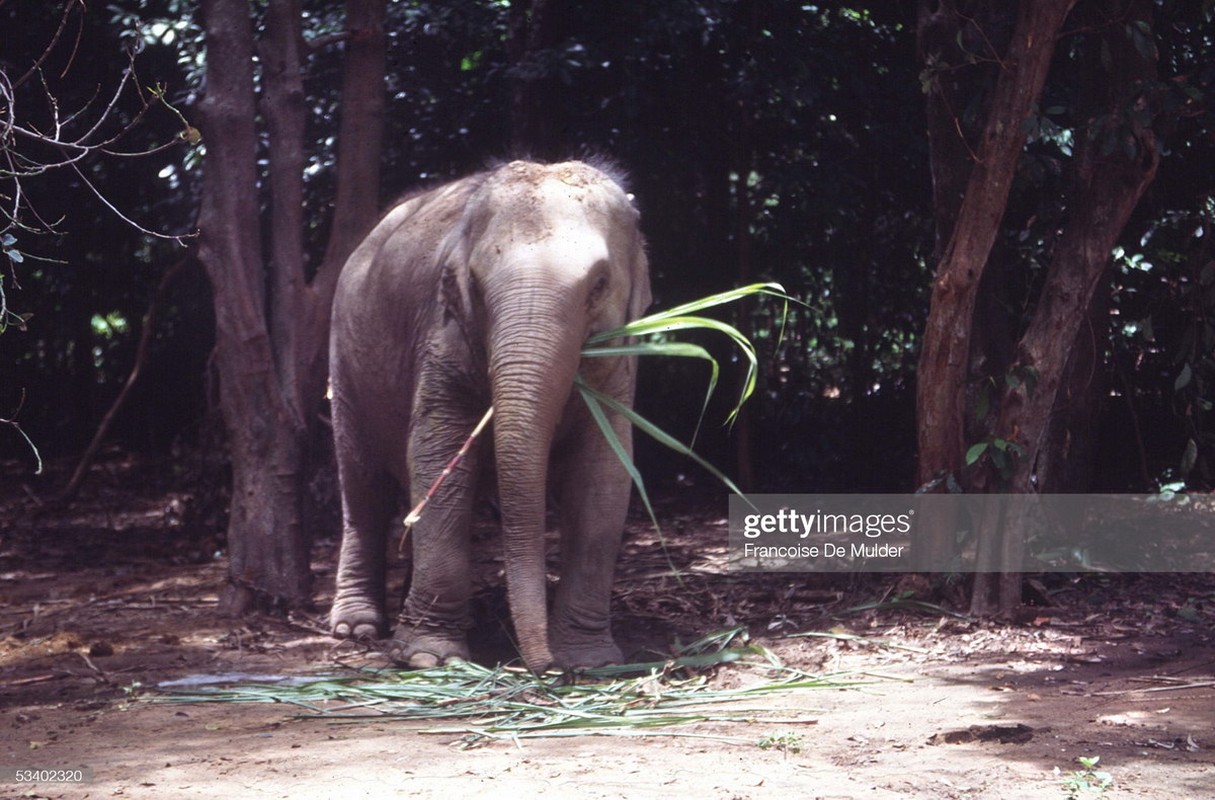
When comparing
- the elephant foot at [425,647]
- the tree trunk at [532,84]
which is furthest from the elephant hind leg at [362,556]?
the tree trunk at [532,84]

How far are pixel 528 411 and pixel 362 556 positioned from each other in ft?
6.69

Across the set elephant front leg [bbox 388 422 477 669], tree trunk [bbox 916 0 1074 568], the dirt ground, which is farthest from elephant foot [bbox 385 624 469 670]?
tree trunk [bbox 916 0 1074 568]

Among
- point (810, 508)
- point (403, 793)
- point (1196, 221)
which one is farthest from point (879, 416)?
point (403, 793)

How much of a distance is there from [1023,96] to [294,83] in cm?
371

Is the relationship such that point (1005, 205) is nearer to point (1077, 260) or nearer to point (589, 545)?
point (1077, 260)

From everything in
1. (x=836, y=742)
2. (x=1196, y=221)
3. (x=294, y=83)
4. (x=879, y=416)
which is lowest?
(x=836, y=742)

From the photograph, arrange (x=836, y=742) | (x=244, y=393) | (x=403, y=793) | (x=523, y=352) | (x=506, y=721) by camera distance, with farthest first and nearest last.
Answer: (x=244, y=393) < (x=523, y=352) < (x=506, y=721) < (x=836, y=742) < (x=403, y=793)

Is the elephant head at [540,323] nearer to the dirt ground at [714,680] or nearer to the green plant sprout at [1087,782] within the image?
the dirt ground at [714,680]

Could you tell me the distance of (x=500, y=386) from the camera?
5.88 meters

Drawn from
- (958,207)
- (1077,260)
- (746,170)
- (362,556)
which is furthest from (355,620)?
(746,170)

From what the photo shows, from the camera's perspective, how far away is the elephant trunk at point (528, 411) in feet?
19.1

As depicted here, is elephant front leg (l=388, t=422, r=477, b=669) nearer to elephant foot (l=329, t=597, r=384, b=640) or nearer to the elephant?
the elephant

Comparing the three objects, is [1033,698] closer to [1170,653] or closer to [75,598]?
[1170,653]

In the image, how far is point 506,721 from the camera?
205 inches
